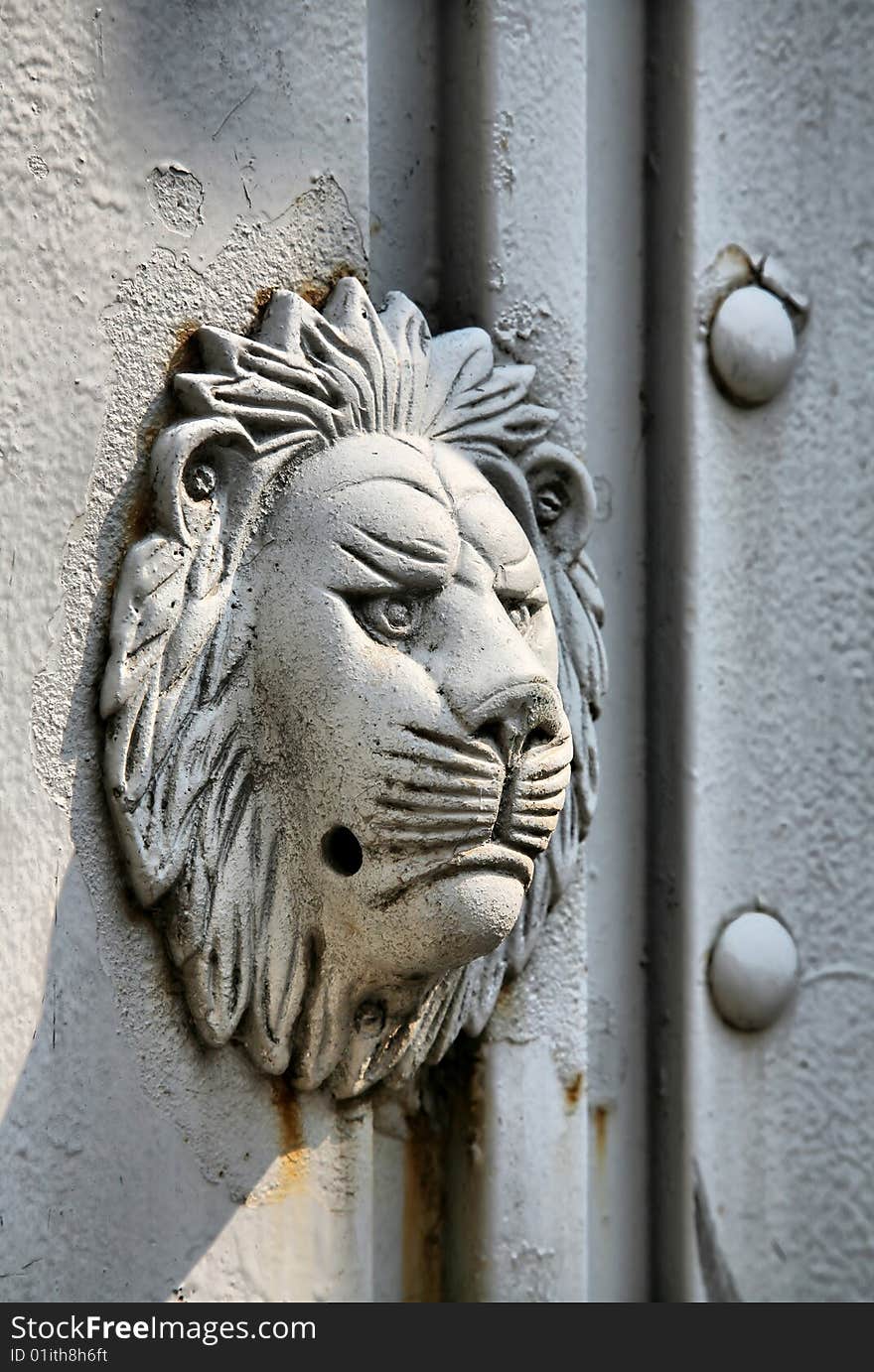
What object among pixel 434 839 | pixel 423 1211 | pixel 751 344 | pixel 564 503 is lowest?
pixel 423 1211

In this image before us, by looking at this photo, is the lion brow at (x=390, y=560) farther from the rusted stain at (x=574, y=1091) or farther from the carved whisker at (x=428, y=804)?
the rusted stain at (x=574, y=1091)

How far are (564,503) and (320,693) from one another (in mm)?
223

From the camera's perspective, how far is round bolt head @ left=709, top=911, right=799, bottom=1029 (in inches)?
42.7

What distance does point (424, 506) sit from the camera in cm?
86

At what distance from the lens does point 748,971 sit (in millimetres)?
1085

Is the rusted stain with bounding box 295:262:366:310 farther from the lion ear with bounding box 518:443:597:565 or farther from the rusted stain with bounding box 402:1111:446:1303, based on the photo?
the rusted stain with bounding box 402:1111:446:1303

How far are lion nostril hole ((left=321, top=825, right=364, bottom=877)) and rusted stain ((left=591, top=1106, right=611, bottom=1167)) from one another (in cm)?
31

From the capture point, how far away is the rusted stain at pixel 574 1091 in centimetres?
102

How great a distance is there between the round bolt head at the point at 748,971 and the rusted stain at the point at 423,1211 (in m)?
0.20

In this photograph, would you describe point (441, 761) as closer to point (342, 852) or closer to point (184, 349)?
point (342, 852)

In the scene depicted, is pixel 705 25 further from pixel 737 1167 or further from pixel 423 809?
pixel 737 1167

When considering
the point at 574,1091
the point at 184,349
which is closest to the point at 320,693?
the point at 184,349

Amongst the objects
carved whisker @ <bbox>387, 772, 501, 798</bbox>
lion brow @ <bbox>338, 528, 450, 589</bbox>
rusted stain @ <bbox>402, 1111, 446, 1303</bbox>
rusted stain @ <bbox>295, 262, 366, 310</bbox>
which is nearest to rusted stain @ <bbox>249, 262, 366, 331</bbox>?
rusted stain @ <bbox>295, 262, 366, 310</bbox>

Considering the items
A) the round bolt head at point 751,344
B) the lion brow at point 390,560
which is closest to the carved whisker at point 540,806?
the lion brow at point 390,560
